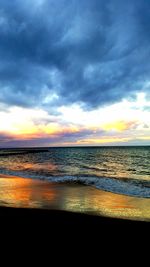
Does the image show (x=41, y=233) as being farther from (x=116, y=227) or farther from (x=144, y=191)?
(x=144, y=191)

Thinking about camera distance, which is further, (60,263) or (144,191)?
(144,191)

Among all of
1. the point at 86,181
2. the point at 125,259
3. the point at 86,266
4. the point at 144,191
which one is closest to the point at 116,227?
the point at 125,259

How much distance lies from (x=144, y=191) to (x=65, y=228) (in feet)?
37.7

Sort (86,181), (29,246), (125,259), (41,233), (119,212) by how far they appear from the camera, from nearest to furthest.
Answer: (125,259)
(29,246)
(41,233)
(119,212)
(86,181)

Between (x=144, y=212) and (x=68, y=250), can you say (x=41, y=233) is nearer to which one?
(x=68, y=250)

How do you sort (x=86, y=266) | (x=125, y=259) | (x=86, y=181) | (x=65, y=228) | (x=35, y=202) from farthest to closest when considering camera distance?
(x=86, y=181) → (x=35, y=202) → (x=65, y=228) → (x=125, y=259) → (x=86, y=266)

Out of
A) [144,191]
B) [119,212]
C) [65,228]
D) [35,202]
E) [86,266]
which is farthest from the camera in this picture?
[144,191]

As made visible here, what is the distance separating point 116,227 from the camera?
8180 mm

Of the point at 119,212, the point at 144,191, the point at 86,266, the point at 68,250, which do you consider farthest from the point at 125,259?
the point at 144,191

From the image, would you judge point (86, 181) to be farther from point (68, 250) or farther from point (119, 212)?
point (68, 250)

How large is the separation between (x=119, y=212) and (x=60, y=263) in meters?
5.61

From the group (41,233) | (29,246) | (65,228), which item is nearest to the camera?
(29,246)

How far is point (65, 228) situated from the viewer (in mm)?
7926

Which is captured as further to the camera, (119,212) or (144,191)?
(144,191)
